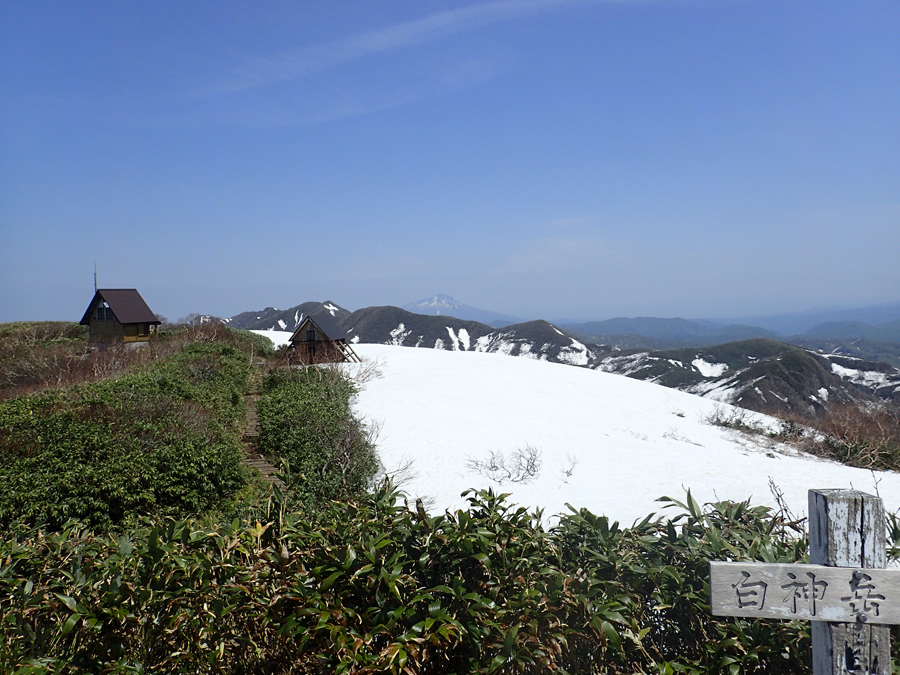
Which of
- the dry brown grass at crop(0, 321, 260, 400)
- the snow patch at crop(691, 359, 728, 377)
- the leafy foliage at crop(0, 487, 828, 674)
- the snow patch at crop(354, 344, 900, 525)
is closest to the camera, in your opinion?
the leafy foliage at crop(0, 487, 828, 674)

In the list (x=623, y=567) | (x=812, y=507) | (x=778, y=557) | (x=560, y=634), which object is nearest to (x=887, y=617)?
(x=812, y=507)

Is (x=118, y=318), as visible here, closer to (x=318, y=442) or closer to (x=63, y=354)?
(x=63, y=354)

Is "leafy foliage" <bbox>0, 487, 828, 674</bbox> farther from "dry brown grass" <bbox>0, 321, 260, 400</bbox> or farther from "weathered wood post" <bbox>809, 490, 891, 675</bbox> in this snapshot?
"dry brown grass" <bbox>0, 321, 260, 400</bbox>

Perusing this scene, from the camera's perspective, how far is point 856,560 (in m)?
1.91

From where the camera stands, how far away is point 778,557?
2.54 meters

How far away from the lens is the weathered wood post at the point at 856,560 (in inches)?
74.6

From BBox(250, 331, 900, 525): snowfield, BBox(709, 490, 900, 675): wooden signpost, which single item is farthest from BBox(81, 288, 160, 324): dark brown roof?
BBox(709, 490, 900, 675): wooden signpost

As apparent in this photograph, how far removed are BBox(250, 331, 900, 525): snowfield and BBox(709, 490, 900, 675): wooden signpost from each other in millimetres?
3437

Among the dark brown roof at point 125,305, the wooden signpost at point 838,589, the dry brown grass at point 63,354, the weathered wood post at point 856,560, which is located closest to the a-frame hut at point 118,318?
the dark brown roof at point 125,305

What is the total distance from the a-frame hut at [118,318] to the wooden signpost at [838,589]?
2067cm

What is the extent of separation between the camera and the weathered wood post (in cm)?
190

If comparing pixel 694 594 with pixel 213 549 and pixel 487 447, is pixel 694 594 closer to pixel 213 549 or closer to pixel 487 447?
pixel 213 549

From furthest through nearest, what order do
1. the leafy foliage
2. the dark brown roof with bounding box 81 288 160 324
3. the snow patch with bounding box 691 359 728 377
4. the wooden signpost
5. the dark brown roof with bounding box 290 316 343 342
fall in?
the snow patch with bounding box 691 359 728 377 < the dark brown roof with bounding box 290 316 343 342 < the dark brown roof with bounding box 81 288 160 324 < the leafy foliage < the wooden signpost

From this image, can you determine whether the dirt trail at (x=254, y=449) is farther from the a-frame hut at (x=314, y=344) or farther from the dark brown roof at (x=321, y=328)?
the dark brown roof at (x=321, y=328)
